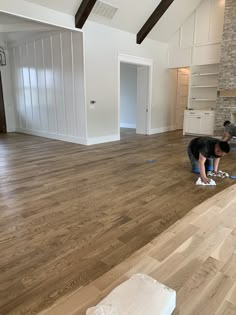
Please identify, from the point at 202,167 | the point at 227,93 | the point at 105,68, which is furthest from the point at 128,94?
the point at 202,167

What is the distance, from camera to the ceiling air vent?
5795 mm

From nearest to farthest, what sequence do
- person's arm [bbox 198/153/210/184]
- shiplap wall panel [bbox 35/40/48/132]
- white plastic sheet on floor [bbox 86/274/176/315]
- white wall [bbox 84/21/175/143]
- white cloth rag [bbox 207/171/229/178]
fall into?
white plastic sheet on floor [bbox 86/274/176/315] < person's arm [bbox 198/153/210/184] < white cloth rag [bbox 207/171/229/178] < white wall [bbox 84/21/175/143] < shiplap wall panel [bbox 35/40/48/132]

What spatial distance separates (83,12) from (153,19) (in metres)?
2.49

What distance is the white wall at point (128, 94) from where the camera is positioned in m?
10.2

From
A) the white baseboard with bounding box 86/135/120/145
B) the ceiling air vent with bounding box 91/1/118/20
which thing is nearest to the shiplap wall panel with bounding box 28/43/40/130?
the white baseboard with bounding box 86/135/120/145

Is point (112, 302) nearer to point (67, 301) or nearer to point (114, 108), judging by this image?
point (67, 301)

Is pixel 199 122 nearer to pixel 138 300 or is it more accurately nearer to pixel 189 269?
pixel 189 269

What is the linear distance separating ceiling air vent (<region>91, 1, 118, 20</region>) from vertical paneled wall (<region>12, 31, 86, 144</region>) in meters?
0.68

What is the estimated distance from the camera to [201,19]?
25.4ft

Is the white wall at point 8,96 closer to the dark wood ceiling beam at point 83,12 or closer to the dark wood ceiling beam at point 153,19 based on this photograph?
the dark wood ceiling beam at point 83,12

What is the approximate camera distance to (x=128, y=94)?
10500mm

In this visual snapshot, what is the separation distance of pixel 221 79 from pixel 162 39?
260 cm

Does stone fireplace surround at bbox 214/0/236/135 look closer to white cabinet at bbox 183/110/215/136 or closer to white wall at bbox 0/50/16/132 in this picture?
white cabinet at bbox 183/110/215/136

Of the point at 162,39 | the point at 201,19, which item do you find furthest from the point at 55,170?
the point at 201,19
